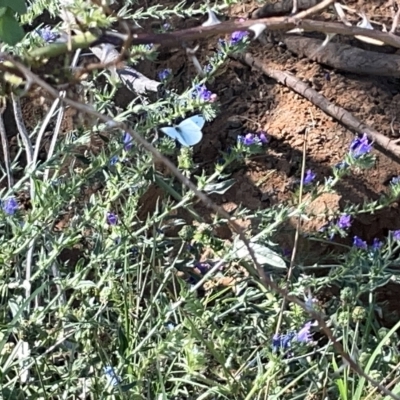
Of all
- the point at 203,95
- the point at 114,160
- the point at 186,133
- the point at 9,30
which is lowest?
the point at 114,160

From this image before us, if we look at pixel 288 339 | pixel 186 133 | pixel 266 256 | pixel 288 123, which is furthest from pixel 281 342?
pixel 288 123

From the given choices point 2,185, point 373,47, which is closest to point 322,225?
point 373,47

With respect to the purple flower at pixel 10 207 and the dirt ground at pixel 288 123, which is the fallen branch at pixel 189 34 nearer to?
the purple flower at pixel 10 207

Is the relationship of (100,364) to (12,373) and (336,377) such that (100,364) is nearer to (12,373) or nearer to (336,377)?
(12,373)

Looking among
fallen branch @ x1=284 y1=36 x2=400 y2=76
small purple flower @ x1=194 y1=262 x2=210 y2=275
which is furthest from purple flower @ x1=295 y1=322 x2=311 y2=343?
fallen branch @ x1=284 y1=36 x2=400 y2=76

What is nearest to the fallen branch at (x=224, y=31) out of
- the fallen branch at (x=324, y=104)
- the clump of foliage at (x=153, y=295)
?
the clump of foliage at (x=153, y=295)

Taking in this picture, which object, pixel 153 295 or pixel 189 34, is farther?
pixel 153 295

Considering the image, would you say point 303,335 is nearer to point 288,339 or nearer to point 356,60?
point 288,339
